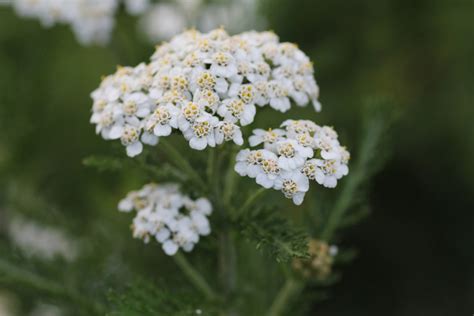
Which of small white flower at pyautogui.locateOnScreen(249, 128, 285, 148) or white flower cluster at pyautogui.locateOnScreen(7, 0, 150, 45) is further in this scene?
white flower cluster at pyautogui.locateOnScreen(7, 0, 150, 45)

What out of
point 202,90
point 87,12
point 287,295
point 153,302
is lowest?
point 153,302

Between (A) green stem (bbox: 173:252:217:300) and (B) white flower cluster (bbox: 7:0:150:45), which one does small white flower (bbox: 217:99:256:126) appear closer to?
(A) green stem (bbox: 173:252:217:300)

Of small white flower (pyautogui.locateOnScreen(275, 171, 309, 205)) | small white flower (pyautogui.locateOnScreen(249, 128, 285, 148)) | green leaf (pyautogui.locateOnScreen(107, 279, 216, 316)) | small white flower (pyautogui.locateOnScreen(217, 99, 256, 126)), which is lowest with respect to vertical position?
green leaf (pyautogui.locateOnScreen(107, 279, 216, 316))

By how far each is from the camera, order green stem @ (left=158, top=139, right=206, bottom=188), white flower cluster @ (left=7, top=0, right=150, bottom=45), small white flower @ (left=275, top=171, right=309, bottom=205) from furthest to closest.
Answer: white flower cluster @ (left=7, top=0, right=150, bottom=45) < green stem @ (left=158, top=139, right=206, bottom=188) < small white flower @ (left=275, top=171, right=309, bottom=205)

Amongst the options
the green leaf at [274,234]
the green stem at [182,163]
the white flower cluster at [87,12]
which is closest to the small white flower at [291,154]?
the green leaf at [274,234]

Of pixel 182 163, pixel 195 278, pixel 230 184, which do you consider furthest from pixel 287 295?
pixel 182 163

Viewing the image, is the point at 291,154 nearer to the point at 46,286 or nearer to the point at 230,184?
the point at 230,184

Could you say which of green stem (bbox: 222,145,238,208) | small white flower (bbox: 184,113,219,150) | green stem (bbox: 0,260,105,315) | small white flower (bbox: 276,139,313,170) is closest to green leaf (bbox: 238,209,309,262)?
green stem (bbox: 222,145,238,208)
